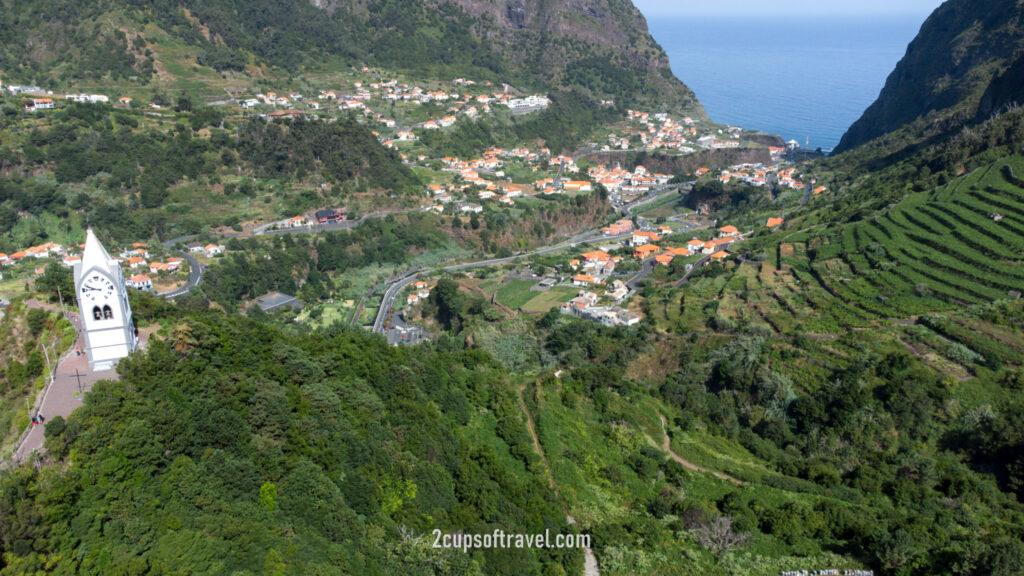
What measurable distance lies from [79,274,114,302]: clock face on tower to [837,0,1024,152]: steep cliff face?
209ft

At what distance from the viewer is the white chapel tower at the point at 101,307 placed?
51.0 ft

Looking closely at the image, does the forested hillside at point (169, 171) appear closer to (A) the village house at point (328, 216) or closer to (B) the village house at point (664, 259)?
(A) the village house at point (328, 216)

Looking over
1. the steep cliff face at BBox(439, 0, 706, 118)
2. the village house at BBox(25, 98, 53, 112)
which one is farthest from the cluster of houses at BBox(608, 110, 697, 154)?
the village house at BBox(25, 98, 53, 112)

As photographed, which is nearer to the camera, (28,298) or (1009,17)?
(28,298)

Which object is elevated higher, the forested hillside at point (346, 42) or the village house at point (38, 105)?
the forested hillside at point (346, 42)

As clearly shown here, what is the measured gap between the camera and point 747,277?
3653cm

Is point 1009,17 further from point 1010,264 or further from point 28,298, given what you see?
point 28,298

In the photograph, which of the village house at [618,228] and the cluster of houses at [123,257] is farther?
the village house at [618,228]

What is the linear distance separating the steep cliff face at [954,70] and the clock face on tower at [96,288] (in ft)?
209

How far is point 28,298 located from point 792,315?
2900cm

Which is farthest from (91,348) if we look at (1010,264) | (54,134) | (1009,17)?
(1009,17)

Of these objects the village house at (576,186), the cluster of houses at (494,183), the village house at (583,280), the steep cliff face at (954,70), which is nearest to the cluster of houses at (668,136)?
the steep cliff face at (954,70)

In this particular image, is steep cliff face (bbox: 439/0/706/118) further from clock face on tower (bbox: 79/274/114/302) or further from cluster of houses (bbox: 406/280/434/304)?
clock face on tower (bbox: 79/274/114/302)

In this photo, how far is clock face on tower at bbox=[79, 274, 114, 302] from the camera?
613 inches
